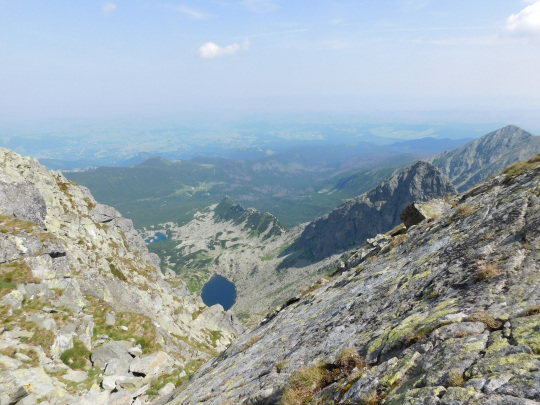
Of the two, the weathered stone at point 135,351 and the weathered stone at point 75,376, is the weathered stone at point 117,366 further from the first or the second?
the weathered stone at point 135,351

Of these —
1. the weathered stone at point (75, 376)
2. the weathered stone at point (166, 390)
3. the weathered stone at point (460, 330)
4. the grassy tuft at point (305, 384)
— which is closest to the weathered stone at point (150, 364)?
the weathered stone at point (166, 390)

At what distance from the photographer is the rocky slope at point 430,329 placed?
24.5 ft

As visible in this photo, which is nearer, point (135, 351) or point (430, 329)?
point (430, 329)

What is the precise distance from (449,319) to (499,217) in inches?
335

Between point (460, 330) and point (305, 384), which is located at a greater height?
point (460, 330)

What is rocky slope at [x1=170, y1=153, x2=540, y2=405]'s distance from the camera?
7461 millimetres

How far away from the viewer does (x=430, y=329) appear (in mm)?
10008

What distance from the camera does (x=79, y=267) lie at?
145 feet

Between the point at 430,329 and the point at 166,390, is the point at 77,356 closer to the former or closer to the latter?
the point at 166,390


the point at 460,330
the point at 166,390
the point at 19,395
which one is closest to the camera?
the point at 460,330

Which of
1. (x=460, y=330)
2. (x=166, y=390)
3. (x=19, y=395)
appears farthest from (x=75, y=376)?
(x=460, y=330)

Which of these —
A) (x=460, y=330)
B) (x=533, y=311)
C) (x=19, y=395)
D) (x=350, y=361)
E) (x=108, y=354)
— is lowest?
(x=108, y=354)

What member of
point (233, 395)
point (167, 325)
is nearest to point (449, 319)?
point (233, 395)

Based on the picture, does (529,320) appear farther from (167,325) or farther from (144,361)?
(167,325)
